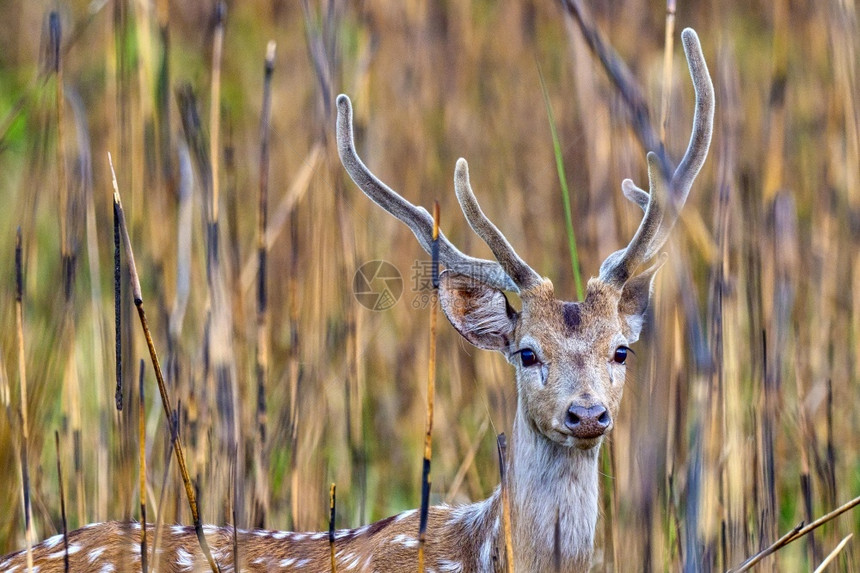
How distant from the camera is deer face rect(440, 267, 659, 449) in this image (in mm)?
3428

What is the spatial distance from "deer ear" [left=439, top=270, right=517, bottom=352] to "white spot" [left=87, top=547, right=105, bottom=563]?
1374 millimetres

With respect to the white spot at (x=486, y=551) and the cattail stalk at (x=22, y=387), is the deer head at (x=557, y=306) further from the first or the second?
the cattail stalk at (x=22, y=387)

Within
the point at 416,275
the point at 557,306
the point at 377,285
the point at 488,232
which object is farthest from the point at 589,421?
the point at 377,285

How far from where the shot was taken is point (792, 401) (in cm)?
534

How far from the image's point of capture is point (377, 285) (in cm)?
583

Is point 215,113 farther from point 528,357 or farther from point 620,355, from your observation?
point 620,355

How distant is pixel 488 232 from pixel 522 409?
0.62 metres

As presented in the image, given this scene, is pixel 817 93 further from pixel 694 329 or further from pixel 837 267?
pixel 694 329

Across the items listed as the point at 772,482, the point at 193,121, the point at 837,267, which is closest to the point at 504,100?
the point at 837,267

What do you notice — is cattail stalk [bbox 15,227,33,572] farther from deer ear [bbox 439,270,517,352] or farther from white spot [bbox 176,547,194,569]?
deer ear [bbox 439,270,517,352]

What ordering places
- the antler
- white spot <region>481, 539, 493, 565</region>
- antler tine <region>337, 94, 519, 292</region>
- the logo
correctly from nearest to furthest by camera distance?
the antler < antler tine <region>337, 94, 519, 292</region> < white spot <region>481, 539, 493, 565</region> < the logo

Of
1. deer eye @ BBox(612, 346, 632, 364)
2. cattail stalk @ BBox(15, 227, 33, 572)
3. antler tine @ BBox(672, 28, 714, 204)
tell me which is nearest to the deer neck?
deer eye @ BBox(612, 346, 632, 364)

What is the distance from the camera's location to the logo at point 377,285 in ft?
16.4

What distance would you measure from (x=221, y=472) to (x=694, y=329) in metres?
2.07
